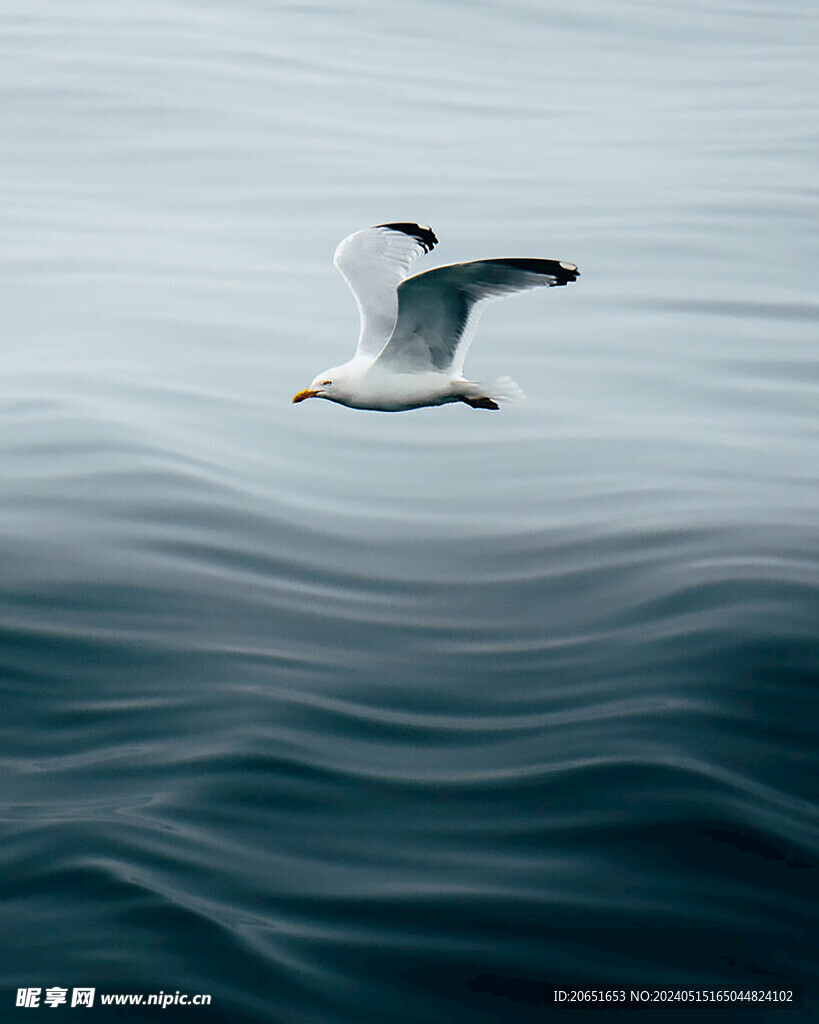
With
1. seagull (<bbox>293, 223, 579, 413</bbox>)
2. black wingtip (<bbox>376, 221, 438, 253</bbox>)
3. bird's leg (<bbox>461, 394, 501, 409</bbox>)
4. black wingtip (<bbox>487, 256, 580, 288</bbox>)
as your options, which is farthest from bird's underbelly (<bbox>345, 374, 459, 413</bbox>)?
black wingtip (<bbox>487, 256, 580, 288</bbox>)

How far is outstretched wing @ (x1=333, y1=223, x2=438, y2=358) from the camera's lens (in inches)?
557

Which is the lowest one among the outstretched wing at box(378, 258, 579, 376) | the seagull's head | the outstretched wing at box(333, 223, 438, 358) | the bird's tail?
the bird's tail

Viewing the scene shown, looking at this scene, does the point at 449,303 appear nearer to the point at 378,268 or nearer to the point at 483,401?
the point at 483,401

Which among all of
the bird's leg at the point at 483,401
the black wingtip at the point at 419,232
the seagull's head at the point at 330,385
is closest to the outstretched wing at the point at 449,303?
the bird's leg at the point at 483,401

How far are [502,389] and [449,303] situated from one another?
922 millimetres

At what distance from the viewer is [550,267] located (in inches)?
473

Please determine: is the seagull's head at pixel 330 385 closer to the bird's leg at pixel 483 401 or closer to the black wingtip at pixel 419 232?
the bird's leg at pixel 483 401

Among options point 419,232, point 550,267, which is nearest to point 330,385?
point 419,232

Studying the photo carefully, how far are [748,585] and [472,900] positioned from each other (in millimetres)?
8365

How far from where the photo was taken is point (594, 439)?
1013 inches

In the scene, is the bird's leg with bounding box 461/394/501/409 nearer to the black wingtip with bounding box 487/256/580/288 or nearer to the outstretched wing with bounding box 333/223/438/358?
the outstretched wing with bounding box 333/223/438/358

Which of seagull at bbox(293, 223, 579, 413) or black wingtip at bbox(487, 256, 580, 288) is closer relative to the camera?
black wingtip at bbox(487, 256, 580, 288)

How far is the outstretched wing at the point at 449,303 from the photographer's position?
12.2 meters

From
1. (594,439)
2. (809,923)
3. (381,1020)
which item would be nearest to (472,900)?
(381,1020)
